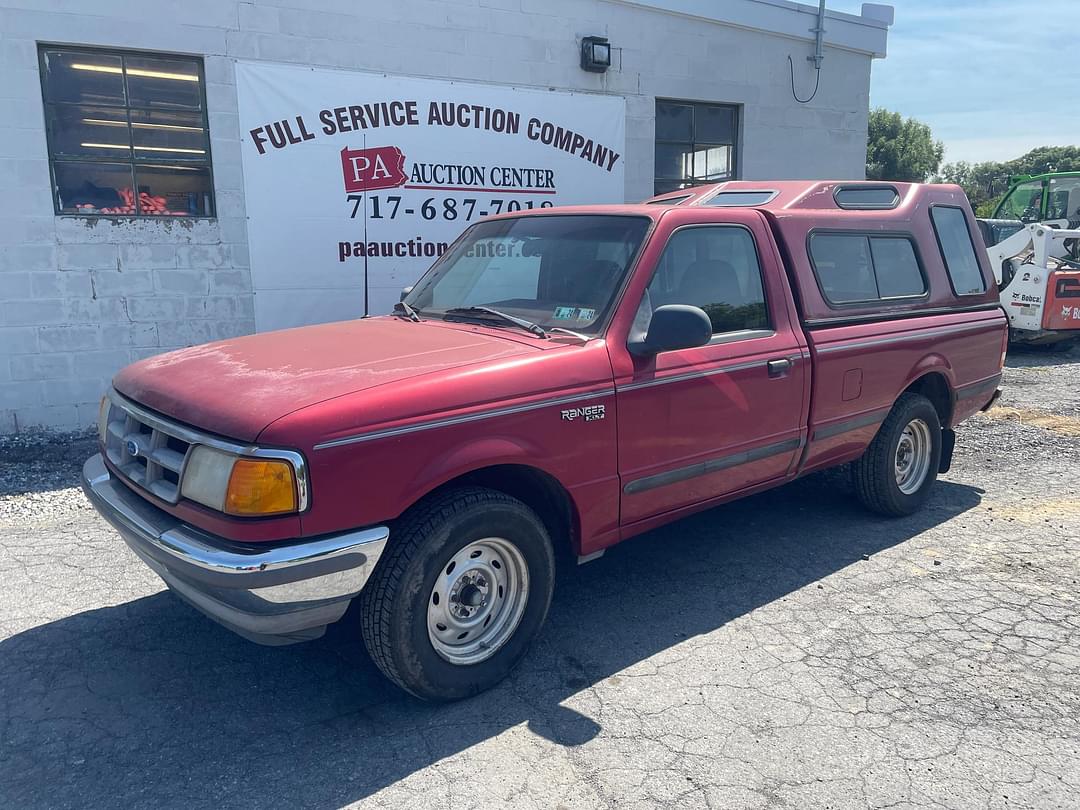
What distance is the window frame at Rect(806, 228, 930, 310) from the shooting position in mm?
4621

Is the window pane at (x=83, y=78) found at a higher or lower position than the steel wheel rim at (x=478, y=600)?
higher

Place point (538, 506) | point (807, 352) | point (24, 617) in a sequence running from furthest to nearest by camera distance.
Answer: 1. point (807, 352)
2. point (24, 617)
3. point (538, 506)

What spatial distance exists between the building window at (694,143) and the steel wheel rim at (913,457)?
5.20 metres

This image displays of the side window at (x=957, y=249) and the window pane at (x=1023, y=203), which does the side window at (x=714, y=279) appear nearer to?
the side window at (x=957, y=249)

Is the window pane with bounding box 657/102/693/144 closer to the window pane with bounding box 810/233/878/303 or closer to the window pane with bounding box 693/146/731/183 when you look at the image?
the window pane with bounding box 693/146/731/183

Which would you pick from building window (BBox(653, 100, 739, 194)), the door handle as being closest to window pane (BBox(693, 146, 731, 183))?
building window (BBox(653, 100, 739, 194))

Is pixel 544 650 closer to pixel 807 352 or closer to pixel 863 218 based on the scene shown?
pixel 807 352

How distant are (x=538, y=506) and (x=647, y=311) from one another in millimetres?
998

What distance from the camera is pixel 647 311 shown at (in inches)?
147

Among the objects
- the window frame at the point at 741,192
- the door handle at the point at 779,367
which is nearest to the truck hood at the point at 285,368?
the door handle at the point at 779,367

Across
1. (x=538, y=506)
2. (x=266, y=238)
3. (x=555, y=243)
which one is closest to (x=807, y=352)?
(x=555, y=243)

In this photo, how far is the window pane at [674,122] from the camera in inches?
380

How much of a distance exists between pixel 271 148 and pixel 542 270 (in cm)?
439

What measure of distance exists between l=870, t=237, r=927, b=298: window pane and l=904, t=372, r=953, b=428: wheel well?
1.90 ft
